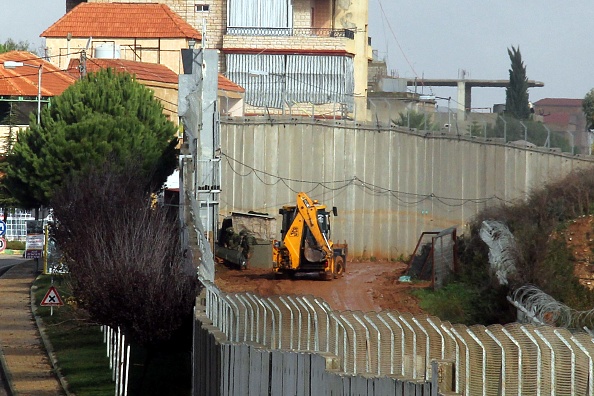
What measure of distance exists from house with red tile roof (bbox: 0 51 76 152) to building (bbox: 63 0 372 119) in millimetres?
7814

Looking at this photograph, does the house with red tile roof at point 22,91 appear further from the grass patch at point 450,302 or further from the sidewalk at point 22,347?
the grass patch at point 450,302

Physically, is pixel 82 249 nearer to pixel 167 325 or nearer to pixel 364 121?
pixel 167 325

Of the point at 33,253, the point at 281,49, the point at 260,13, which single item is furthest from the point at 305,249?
the point at 260,13

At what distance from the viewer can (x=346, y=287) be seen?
3481 centimetres

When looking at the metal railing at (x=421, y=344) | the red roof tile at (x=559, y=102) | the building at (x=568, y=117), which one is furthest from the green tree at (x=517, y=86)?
the metal railing at (x=421, y=344)

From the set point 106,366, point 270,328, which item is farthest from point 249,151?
point 270,328

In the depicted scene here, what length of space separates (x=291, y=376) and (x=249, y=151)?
32684 mm

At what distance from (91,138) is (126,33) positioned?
24.6 metres

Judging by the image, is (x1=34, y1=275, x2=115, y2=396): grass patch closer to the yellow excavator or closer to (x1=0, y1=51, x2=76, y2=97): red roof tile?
the yellow excavator

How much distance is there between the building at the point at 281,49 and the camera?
66688 mm

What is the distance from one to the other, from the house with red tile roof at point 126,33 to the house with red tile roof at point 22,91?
19.8 ft

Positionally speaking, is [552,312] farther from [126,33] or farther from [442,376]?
[126,33]

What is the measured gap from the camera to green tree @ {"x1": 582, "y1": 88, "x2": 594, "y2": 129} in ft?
180

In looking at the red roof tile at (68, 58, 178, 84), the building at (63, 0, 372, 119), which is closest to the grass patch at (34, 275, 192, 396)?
the red roof tile at (68, 58, 178, 84)
